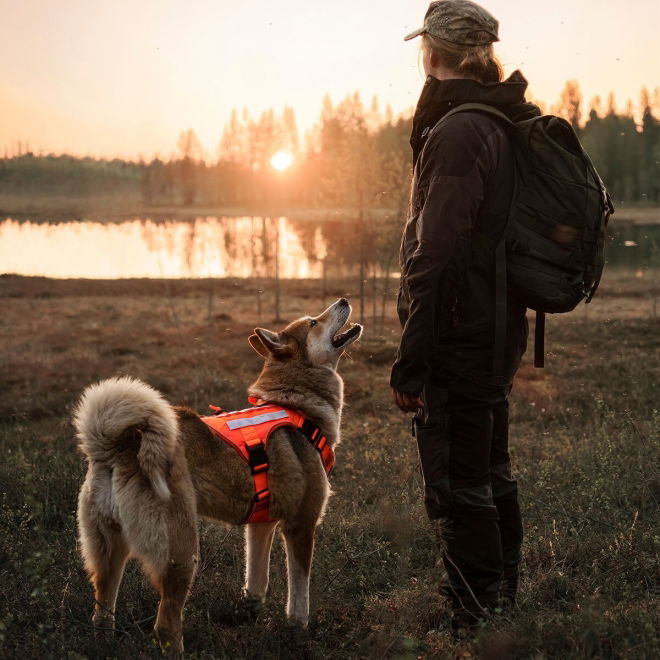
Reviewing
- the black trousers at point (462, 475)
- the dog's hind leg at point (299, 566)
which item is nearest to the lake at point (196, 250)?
the dog's hind leg at point (299, 566)

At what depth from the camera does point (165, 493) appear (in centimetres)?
352

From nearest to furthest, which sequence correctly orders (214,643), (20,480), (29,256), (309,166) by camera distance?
1. (214,643)
2. (20,480)
3. (29,256)
4. (309,166)

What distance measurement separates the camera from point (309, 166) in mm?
99500

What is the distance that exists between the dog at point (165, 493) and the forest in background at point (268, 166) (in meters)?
50.2

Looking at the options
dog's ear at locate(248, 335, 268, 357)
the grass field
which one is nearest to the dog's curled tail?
the grass field

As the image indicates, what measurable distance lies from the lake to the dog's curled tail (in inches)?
757

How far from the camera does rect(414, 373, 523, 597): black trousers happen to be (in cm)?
351

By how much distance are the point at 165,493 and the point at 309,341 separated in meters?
1.72

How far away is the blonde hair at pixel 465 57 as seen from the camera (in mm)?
3455

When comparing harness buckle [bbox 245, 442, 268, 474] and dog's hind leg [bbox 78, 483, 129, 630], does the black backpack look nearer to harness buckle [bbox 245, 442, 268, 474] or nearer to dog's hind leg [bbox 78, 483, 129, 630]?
harness buckle [bbox 245, 442, 268, 474]

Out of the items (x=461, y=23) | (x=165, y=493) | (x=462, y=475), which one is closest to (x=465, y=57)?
(x=461, y=23)

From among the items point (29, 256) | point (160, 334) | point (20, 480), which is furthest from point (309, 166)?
point (20, 480)

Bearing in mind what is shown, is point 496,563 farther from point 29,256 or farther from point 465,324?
point 29,256

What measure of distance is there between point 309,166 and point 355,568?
97.5m
